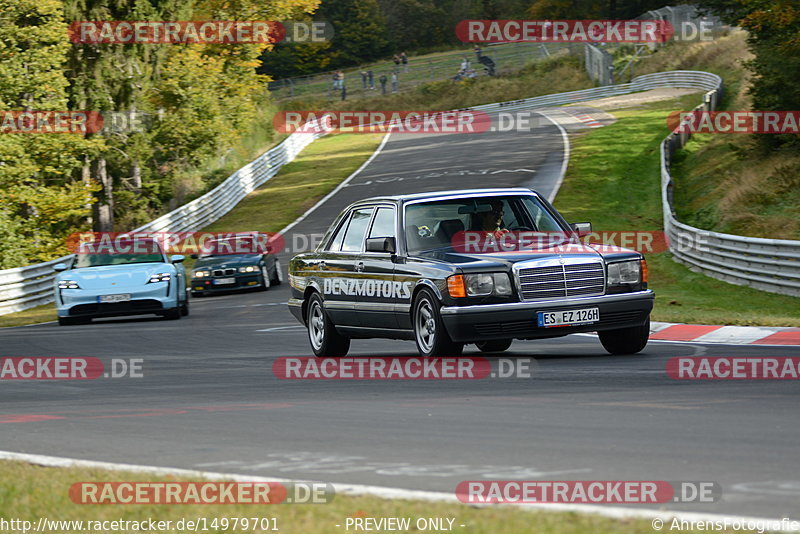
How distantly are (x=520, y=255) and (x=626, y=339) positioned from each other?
139 cm

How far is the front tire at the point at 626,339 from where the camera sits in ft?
38.3

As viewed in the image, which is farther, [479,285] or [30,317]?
[30,317]

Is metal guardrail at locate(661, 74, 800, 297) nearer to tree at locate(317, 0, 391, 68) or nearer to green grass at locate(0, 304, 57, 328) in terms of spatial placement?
green grass at locate(0, 304, 57, 328)

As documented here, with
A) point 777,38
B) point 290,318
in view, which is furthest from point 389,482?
point 777,38

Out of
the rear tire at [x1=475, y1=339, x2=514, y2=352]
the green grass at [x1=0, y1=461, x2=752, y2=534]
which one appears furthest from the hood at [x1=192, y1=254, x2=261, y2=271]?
the green grass at [x1=0, y1=461, x2=752, y2=534]

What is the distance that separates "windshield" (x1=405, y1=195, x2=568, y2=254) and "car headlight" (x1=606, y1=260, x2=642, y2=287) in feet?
3.02

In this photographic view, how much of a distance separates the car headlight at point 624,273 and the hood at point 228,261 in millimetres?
16909

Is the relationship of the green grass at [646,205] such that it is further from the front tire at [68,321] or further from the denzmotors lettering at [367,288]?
the front tire at [68,321]

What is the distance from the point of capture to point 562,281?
11211mm

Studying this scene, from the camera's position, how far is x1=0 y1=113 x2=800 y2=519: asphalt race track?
6.25 meters

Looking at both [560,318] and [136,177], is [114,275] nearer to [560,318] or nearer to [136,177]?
[560,318]

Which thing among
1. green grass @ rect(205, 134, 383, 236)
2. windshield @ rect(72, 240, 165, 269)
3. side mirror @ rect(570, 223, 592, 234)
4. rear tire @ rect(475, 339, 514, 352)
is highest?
side mirror @ rect(570, 223, 592, 234)

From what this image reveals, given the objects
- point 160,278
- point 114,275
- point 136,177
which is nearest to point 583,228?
point 160,278

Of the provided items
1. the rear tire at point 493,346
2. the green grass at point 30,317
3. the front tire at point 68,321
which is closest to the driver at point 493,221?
the rear tire at point 493,346
